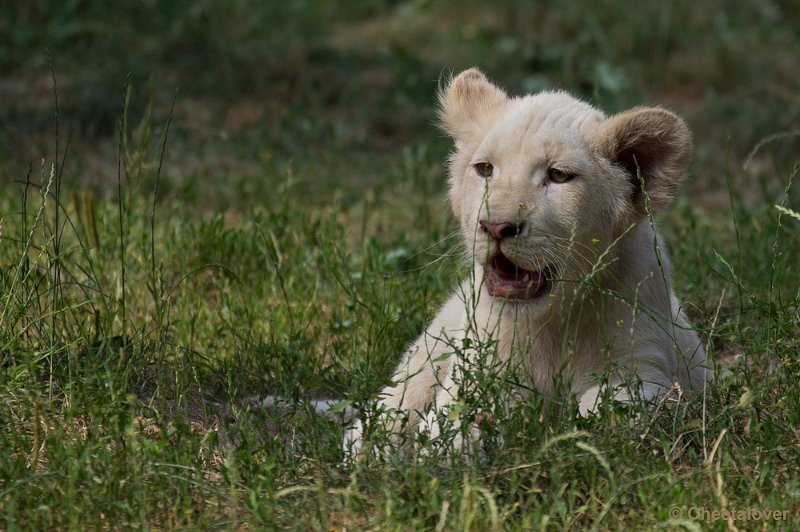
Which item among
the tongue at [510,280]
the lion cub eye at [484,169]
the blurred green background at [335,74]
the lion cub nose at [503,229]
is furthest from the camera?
the blurred green background at [335,74]

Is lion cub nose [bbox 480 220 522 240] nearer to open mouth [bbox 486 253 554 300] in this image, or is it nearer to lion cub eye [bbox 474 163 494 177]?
open mouth [bbox 486 253 554 300]

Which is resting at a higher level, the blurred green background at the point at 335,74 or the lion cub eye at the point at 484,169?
the blurred green background at the point at 335,74

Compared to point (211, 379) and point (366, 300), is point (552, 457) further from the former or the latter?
point (366, 300)

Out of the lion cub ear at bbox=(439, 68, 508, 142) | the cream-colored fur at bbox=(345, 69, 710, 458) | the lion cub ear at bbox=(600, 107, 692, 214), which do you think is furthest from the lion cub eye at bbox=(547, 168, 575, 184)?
the lion cub ear at bbox=(439, 68, 508, 142)

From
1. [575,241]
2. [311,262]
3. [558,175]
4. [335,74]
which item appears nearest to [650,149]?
[558,175]

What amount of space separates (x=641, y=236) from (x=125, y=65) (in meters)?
6.05

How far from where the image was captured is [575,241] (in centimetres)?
411

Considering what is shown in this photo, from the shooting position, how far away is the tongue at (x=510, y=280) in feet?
13.8

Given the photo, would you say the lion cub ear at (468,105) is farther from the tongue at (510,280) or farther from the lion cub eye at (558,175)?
the tongue at (510,280)

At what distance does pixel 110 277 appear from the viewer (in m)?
5.69

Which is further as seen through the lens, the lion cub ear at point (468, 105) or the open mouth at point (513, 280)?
the lion cub ear at point (468, 105)

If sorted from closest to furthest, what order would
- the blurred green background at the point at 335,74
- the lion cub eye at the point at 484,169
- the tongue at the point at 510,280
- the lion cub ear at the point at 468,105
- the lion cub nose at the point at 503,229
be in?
the lion cub nose at the point at 503,229, the tongue at the point at 510,280, the lion cub eye at the point at 484,169, the lion cub ear at the point at 468,105, the blurred green background at the point at 335,74

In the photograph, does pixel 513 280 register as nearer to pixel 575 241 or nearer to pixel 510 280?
pixel 510 280

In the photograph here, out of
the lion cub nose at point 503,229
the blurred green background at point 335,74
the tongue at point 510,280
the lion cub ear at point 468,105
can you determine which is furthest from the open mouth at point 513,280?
the blurred green background at point 335,74
